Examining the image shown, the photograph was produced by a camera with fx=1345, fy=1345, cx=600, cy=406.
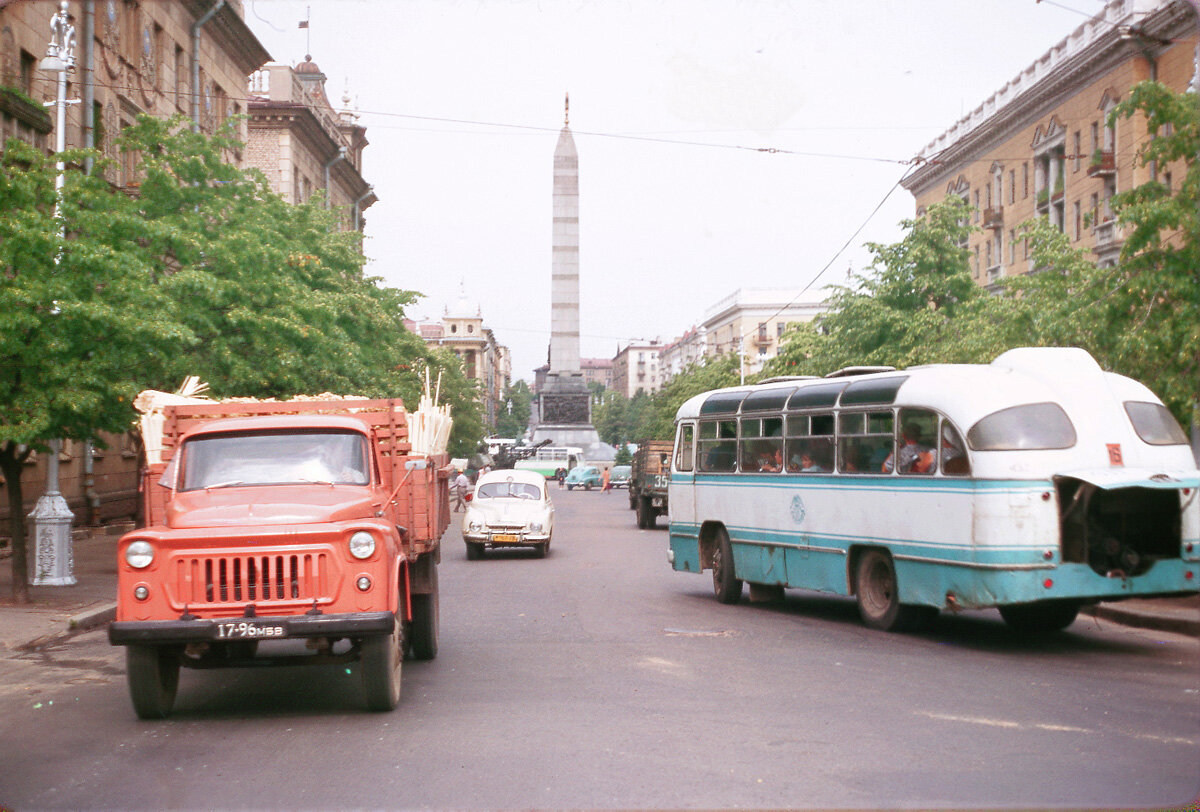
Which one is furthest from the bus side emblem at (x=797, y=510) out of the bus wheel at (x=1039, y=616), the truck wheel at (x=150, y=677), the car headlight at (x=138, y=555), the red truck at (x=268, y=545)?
the car headlight at (x=138, y=555)

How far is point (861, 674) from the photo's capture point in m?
10.8

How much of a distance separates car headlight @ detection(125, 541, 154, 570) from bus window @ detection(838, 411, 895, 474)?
7.98 m

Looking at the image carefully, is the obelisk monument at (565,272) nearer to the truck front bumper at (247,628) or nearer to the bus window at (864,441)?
the bus window at (864,441)

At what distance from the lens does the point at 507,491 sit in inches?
1080

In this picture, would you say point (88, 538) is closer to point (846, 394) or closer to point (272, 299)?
point (272, 299)

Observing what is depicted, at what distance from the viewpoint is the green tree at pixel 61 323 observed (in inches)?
594

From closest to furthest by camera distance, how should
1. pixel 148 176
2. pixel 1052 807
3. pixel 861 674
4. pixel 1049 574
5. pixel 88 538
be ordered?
pixel 1052 807 → pixel 861 674 → pixel 1049 574 → pixel 148 176 → pixel 88 538

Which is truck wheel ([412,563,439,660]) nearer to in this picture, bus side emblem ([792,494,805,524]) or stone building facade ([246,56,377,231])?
bus side emblem ([792,494,805,524])

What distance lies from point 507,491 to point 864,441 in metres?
13.9

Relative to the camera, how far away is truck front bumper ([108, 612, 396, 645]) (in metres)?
8.43

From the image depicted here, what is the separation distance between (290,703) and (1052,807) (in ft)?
18.1

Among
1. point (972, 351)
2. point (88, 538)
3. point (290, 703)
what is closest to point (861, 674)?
point (290, 703)

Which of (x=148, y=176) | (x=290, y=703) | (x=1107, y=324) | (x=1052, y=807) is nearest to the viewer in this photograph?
(x=1052, y=807)

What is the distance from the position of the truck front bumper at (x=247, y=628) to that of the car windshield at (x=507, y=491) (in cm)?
1869
